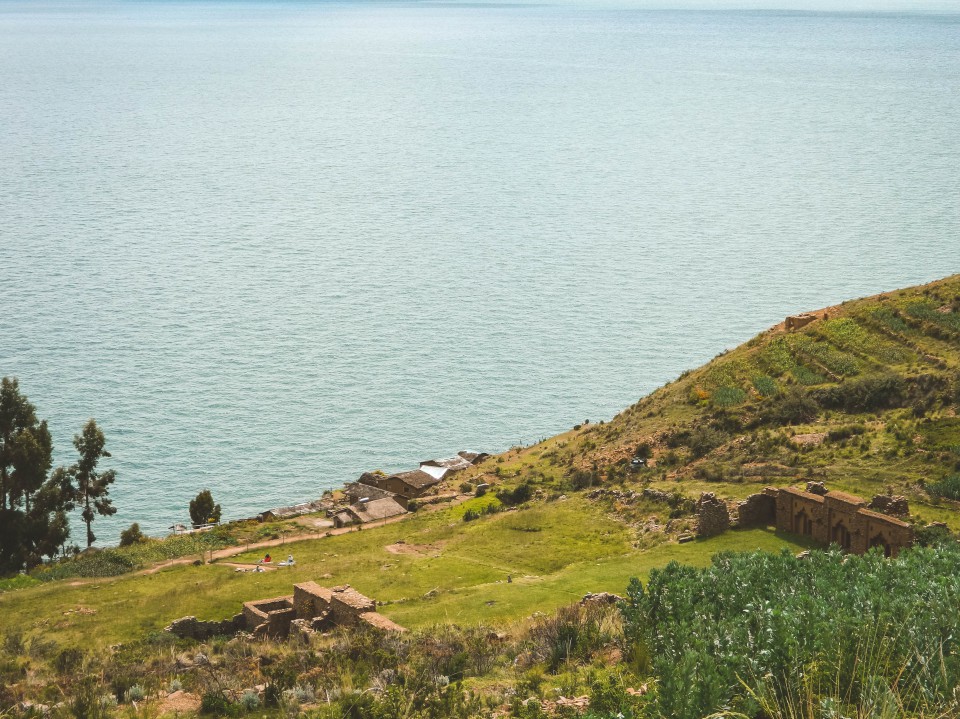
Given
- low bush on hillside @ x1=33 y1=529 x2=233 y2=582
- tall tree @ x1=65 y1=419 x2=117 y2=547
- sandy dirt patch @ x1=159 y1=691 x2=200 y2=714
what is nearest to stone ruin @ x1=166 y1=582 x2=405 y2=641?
sandy dirt patch @ x1=159 y1=691 x2=200 y2=714

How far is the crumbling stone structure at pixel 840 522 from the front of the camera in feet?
106

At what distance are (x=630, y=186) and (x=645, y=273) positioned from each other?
4124 centimetres

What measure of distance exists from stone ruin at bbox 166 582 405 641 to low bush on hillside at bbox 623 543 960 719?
37.0ft

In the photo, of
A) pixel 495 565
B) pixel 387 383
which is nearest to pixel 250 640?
pixel 495 565

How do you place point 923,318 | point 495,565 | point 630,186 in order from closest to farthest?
point 495,565
point 923,318
point 630,186

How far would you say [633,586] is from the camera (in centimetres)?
2153

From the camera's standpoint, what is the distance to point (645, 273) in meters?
115

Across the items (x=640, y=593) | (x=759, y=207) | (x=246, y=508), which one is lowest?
(x=246, y=508)

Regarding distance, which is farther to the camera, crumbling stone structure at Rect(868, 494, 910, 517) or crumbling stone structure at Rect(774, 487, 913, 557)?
crumbling stone structure at Rect(868, 494, 910, 517)

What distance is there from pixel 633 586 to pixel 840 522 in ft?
47.0

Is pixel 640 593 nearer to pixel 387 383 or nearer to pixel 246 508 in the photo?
pixel 246 508

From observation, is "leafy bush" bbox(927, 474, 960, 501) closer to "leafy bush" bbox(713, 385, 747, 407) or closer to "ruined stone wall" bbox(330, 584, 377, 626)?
"leafy bush" bbox(713, 385, 747, 407)

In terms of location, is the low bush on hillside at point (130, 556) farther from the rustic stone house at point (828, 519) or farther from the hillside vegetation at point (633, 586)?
the rustic stone house at point (828, 519)

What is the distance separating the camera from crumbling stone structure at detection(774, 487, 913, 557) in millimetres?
32272
